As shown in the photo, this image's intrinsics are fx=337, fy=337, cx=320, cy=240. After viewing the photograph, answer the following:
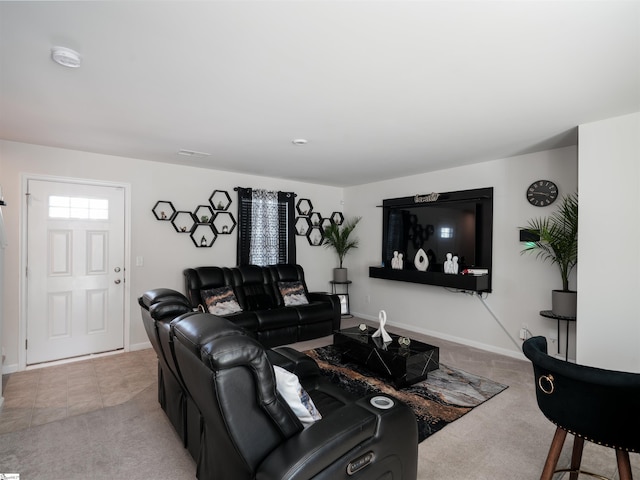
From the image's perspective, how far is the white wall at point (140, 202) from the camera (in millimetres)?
3586

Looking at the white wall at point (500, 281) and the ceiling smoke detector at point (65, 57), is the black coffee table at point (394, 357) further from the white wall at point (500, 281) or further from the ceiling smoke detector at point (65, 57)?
the ceiling smoke detector at point (65, 57)

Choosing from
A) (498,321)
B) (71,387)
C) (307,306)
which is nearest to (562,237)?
(498,321)

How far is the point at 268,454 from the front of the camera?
1315mm

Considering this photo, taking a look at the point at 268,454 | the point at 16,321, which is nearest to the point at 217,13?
the point at 268,454

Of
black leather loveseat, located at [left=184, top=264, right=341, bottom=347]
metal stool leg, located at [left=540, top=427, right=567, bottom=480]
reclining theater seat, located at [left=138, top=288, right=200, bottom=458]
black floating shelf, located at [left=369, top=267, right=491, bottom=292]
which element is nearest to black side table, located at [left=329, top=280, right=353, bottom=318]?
black floating shelf, located at [left=369, top=267, right=491, bottom=292]

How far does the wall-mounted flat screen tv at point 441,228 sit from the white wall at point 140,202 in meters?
1.87

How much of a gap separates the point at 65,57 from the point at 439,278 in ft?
14.1

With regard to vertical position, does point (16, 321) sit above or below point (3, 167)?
below

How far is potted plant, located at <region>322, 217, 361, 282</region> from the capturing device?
6055 millimetres

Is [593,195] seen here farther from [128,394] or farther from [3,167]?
[3,167]

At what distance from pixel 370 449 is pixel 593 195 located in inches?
112

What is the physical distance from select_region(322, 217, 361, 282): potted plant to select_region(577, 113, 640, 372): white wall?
3636 mm

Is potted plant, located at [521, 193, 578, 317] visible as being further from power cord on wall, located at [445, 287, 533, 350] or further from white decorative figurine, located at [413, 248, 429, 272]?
white decorative figurine, located at [413, 248, 429, 272]

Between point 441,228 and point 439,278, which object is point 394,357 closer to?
point 439,278
